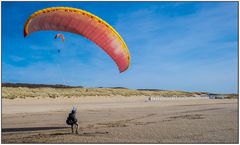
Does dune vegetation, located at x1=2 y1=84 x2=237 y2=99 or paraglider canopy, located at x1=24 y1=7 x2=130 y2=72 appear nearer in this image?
paraglider canopy, located at x1=24 y1=7 x2=130 y2=72

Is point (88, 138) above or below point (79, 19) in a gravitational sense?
below

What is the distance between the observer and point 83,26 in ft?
45.9

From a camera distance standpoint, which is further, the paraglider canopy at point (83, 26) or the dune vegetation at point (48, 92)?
the dune vegetation at point (48, 92)

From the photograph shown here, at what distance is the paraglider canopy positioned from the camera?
43.2ft

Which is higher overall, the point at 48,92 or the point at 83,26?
the point at 83,26

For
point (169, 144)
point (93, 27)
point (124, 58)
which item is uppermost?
point (93, 27)

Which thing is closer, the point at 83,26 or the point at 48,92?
the point at 83,26

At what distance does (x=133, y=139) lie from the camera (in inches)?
480

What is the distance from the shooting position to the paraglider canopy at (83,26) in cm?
1318

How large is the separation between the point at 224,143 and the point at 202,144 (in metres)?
0.75

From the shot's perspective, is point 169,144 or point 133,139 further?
point 133,139

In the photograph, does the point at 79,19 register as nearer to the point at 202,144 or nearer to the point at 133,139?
the point at 133,139

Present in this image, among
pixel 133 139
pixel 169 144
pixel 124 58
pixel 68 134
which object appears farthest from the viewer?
pixel 124 58

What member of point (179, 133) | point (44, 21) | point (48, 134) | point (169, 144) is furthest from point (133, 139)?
point (44, 21)
